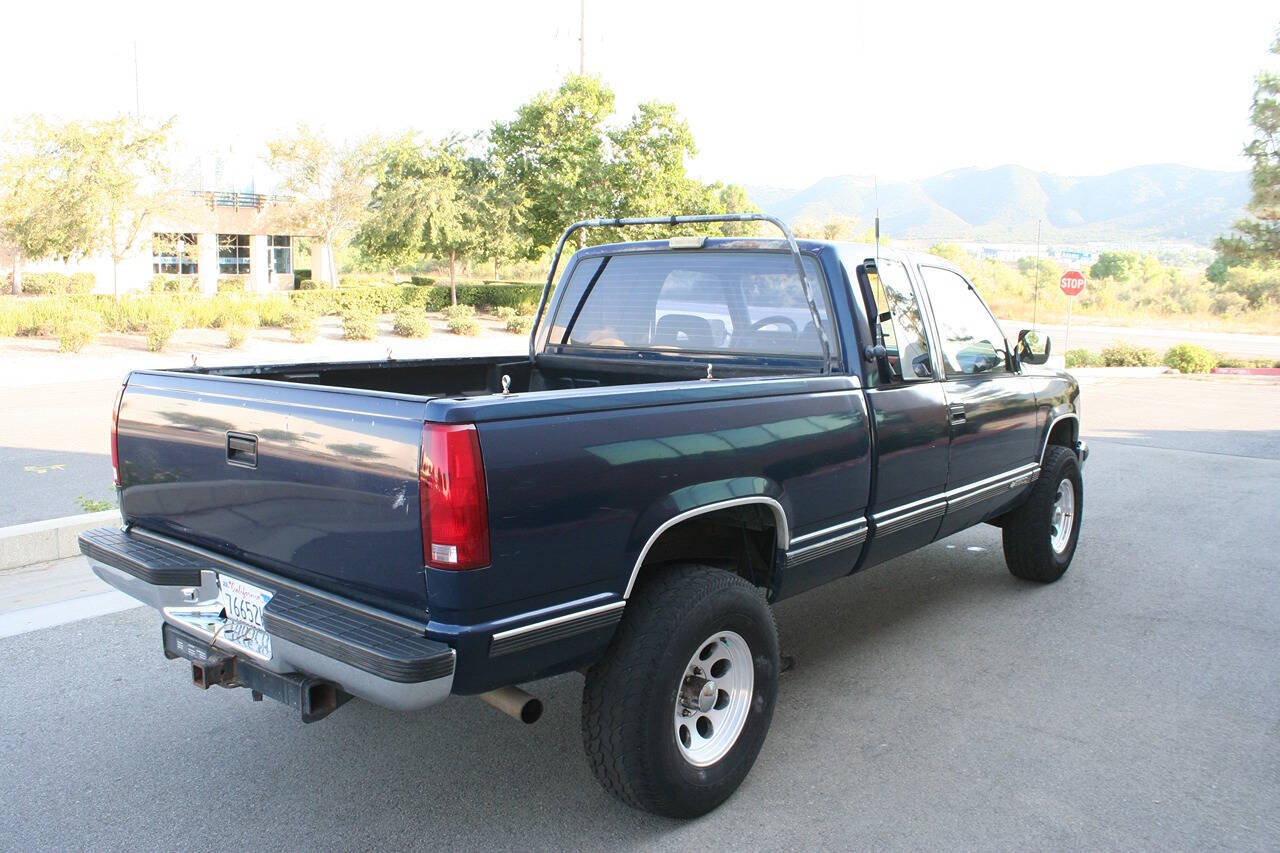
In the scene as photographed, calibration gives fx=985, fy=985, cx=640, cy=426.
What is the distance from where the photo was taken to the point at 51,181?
26031 mm

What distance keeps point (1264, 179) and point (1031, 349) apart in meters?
27.1

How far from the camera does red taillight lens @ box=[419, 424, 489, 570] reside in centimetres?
261

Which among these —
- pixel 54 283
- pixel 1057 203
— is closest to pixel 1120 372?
pixel 54 283

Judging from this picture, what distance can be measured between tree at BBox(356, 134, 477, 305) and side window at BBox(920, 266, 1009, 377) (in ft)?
91.7

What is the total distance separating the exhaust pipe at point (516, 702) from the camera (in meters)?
2.97

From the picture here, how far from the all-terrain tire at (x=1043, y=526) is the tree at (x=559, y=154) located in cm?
2340

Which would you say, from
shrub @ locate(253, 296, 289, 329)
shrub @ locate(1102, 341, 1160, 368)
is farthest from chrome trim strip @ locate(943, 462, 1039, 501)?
shrub @ locate(1102, 341, 1160, 368)

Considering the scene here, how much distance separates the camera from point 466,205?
32344mm

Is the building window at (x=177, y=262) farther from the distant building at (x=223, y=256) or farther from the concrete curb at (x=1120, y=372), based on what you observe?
the concrete curb at (x=1120, y=372)

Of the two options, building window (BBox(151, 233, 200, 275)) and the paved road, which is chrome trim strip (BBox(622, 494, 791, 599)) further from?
building window (BBox(151, 233, 200, 275))

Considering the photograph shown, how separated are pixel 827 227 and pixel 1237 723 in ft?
197

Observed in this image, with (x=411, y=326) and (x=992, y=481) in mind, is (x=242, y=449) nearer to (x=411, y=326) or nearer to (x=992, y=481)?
(x=992, y=481)

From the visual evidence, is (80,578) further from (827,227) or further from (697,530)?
(827,227)

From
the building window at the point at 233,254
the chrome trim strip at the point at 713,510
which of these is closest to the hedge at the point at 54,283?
the building window at the point at 233,254
